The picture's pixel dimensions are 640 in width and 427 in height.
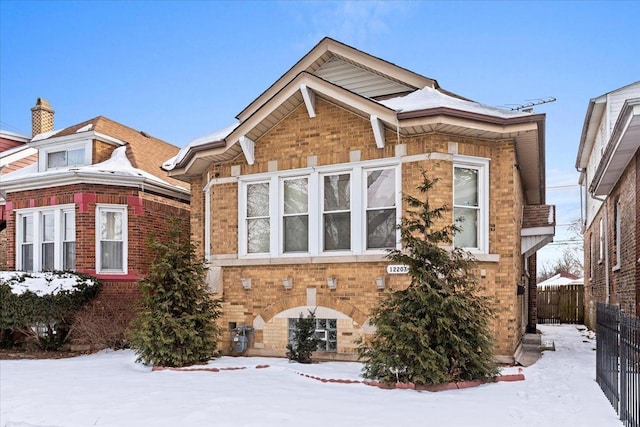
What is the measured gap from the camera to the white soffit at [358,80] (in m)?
12.7

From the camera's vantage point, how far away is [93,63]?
1005 inches

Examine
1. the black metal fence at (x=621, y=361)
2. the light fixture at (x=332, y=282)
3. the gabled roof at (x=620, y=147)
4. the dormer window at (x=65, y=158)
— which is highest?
the dormer window at (x=65, y=158)

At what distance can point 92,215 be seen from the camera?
592 inches

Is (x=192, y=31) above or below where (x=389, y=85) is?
above

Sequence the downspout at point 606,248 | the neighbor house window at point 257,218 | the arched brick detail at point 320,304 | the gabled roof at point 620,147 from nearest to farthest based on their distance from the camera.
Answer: the gabled roof at point 620,147 < the arched brick detail at point 320,304 < the neighbor house window at point 257,218 < the downspout at point 606,248

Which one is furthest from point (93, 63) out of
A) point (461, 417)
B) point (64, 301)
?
point (461, 417)

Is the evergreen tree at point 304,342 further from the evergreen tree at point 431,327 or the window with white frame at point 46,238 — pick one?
the window with white frame at point 46,238

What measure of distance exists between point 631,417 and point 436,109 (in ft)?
18.9

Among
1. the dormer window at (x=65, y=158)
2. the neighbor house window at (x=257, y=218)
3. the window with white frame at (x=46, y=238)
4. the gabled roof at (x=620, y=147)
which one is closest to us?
the gabled roof at (x=620, y=147)

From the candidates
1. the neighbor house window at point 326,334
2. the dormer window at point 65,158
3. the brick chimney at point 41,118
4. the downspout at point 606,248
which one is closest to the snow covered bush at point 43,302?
the dormer window at point 65,158

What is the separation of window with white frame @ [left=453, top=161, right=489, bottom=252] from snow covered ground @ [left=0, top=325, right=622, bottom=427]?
2445 millimetres

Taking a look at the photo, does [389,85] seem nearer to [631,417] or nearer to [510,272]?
[510,272]

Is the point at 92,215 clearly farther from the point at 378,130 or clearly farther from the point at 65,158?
the point at 378,130

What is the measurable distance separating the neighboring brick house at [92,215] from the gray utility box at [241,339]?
4.90 metres
